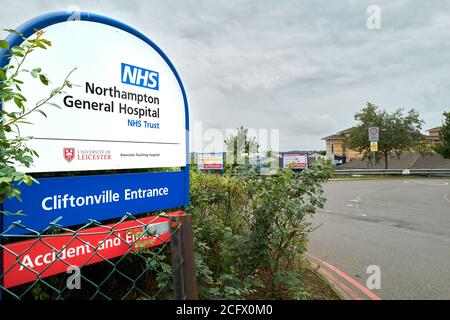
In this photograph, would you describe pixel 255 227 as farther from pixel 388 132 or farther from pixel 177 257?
pixel 388 132

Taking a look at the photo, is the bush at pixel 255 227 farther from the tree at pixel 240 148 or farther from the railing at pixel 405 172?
the railing at pixel 405 172

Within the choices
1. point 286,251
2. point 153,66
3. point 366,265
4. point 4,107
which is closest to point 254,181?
point 286,251

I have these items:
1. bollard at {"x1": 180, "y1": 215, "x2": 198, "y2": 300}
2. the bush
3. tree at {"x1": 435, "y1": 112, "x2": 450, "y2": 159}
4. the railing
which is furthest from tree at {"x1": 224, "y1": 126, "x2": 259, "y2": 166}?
tree at {"x1": 435, "y1": 112, "x2": 450, "y2": 159}

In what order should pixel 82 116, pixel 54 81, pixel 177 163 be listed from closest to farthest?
pixel 54 81 → pixel 82 116 → pixel 177 163

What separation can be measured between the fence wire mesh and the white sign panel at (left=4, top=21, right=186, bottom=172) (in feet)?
1.93

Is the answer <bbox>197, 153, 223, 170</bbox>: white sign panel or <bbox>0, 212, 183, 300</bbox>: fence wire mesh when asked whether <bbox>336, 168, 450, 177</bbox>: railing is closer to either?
<bbox>197, 153, 223, 170</bbox>: white sign panel

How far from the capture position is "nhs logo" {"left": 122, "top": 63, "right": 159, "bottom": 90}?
3485mm

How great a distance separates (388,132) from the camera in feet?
131

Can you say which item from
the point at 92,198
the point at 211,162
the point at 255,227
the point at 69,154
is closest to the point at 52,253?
the point at 92,198

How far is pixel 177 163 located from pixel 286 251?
167 centimetres

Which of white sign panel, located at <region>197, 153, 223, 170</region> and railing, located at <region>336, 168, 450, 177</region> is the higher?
white sign panel, located at <region>197, 153, 223, 170</region>

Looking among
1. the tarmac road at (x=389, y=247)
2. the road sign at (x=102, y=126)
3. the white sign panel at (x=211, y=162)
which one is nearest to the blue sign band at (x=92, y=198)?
the road sign at (x=102, y=126)
